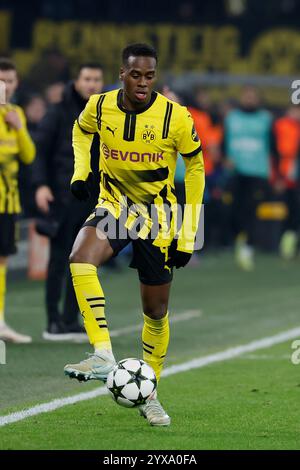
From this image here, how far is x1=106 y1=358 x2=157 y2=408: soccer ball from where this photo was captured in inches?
291

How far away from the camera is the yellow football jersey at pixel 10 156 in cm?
1110

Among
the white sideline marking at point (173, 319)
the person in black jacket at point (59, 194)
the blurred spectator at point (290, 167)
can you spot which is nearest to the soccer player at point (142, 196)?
the person in black jacket at point (59, 194)

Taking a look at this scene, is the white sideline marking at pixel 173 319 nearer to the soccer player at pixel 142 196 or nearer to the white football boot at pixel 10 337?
the white football boot at pixel 10 337

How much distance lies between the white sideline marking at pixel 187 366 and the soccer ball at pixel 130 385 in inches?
22.4

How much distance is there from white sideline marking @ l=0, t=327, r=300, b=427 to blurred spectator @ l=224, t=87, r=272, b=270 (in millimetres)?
6608

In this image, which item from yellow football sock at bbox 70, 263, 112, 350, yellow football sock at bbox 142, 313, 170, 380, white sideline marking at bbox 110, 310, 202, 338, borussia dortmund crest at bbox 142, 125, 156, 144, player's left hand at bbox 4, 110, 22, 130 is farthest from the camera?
white sideline marking at bbox 110, 310, 202, 338

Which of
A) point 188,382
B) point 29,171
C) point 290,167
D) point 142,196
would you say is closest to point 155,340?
point 142,196

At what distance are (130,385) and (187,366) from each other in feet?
8.28

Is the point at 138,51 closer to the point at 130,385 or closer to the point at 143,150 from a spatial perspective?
the point at 143,150

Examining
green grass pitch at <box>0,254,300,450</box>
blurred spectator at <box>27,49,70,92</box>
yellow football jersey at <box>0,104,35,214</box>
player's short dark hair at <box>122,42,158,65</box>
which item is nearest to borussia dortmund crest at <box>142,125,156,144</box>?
player's short dark hair at <box>122,42,158,65</box>

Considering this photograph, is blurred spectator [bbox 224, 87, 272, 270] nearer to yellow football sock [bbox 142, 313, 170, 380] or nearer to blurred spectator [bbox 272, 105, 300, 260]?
blurred spectator [bbox 272, 105, 300, 260]

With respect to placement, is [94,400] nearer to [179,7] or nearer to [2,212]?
[2,212]
